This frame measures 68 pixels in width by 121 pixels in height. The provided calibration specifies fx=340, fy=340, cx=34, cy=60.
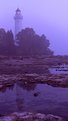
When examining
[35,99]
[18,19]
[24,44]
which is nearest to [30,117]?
[35,99]

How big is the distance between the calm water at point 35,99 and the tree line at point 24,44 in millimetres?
57150

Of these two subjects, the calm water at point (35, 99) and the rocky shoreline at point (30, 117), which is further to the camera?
the calm water at point (35, 99)

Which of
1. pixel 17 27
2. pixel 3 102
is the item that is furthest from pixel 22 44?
pixel 3 102

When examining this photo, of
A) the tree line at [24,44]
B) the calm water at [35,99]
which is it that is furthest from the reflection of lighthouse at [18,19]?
the calm water at [35,99]

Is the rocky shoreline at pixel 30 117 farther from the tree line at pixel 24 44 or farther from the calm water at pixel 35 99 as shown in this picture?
the tree line at pixel 24 44

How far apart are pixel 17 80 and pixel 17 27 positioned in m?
109

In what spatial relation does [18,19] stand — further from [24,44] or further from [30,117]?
[30,117]

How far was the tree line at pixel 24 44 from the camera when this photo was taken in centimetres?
9062

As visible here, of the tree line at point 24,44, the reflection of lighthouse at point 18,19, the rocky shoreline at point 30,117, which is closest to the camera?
the rocky shoreline at point 30,117

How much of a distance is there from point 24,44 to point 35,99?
217ft

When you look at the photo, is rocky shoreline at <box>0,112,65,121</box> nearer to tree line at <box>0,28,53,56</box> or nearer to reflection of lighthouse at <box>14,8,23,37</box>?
tree line at <box>0,28,53,56</box>

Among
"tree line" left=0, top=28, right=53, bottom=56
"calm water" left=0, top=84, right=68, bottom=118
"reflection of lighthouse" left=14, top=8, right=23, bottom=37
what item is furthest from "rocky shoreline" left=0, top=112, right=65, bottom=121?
"reflection of lighthouse" left=14, top=8, right=23, bottom=37

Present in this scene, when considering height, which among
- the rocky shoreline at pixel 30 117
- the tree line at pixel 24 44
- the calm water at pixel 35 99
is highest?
the tree line at pixel 24 44

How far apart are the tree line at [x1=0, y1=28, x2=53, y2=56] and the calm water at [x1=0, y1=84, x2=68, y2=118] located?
187ft
